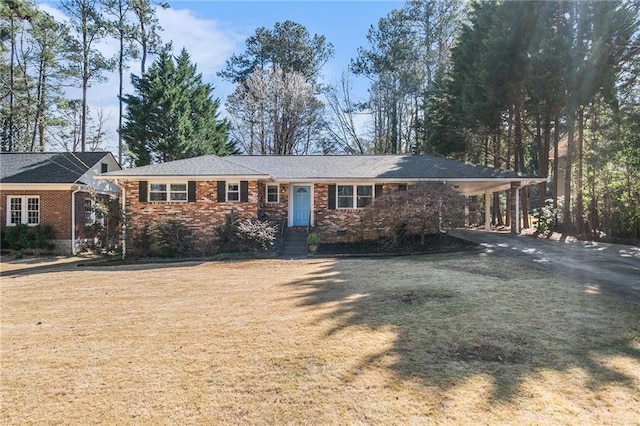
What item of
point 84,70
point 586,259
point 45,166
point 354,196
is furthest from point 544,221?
point 84,70

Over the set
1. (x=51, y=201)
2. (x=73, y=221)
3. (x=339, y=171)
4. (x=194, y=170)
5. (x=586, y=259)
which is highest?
(x=339, y=171)

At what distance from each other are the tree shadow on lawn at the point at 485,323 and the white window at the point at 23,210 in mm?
15721

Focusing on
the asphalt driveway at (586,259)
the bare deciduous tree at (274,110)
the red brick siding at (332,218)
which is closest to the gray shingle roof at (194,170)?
the red brick siding at (332,218)

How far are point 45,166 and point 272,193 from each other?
37.8 ft

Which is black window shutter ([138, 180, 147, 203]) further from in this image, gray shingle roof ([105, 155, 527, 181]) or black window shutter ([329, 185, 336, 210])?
black window shutter ([329, 185, 336, 210])

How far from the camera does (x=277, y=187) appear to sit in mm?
17438

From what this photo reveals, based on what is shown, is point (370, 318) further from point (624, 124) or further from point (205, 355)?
point (624, 124)

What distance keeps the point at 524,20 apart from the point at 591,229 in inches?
368

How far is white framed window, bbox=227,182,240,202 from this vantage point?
15427 millimetres

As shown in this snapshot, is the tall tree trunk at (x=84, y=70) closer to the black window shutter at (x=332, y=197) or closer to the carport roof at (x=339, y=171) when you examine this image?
the carport roof at (x=339, y=171)

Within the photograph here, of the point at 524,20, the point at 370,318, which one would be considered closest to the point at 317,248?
the point at 370,318

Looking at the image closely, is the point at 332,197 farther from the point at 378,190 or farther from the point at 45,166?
the point at 45,166

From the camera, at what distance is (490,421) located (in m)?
3.01

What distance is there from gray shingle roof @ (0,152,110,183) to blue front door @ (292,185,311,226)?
1006 centimetres
